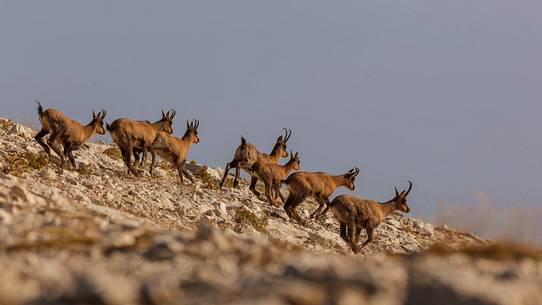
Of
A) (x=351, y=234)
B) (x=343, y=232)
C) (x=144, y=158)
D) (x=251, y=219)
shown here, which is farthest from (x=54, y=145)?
(x=351, y=234)

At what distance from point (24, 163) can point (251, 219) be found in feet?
18.1

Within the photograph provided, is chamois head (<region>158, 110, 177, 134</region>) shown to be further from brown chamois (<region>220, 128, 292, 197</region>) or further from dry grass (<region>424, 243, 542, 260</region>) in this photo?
dry grass (<region>424, 243, 542, 260</region>)

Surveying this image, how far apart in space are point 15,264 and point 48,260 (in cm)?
31

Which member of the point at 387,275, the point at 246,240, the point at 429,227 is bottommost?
the point at 387,275

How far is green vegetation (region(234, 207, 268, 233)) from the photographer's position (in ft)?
60.0

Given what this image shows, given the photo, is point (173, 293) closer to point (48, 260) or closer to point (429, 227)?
point (48, 260)

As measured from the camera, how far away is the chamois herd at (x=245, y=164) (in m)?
19.4

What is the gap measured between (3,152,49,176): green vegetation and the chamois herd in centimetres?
60

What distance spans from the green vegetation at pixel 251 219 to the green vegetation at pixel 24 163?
4.81 metres

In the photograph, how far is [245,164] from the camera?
81.1ft

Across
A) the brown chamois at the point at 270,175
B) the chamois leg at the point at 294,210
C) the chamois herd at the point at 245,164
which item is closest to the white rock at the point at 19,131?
the chamois herd at the point at 245,164

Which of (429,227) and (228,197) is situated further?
(429,227)

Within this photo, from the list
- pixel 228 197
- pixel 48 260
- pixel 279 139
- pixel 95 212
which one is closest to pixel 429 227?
pixel 279 139

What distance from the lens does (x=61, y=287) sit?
210 inches
